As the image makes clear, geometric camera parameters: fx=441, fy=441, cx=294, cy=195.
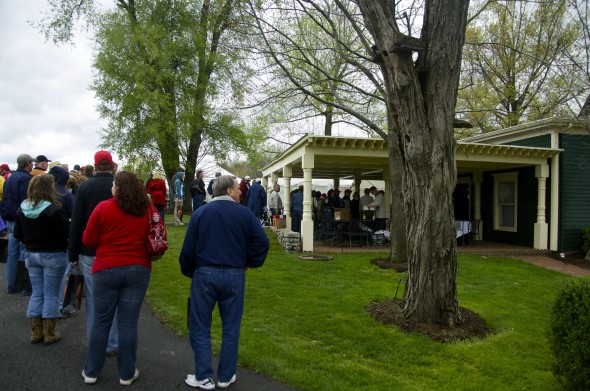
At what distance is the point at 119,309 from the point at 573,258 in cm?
1365

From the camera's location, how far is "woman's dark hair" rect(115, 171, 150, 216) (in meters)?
3.36

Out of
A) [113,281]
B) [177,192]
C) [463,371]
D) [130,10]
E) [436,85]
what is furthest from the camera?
[130,10]

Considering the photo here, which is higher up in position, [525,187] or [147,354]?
[525,187]

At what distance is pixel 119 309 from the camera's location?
337 centimetres

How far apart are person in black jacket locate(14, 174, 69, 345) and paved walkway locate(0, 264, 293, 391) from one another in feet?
0.83

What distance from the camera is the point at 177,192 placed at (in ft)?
44.9

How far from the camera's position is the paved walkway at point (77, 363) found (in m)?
3.46

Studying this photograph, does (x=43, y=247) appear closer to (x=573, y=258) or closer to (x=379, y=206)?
(x=379, y=206)

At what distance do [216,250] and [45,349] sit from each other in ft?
7.19

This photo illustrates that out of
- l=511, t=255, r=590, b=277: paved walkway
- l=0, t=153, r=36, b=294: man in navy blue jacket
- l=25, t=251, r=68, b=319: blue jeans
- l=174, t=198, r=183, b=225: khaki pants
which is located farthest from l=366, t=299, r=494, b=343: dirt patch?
l=174, t=198, r=183, b=225: khaki pants

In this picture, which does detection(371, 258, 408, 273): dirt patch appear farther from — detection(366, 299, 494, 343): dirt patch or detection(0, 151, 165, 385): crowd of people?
detection(0, 151, 165, 385): crowd of people

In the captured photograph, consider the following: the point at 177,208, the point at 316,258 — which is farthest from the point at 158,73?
the point at 316,258

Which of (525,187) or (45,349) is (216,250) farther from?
(525,187)

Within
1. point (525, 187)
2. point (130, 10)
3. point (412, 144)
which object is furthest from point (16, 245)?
point (130, 10)
